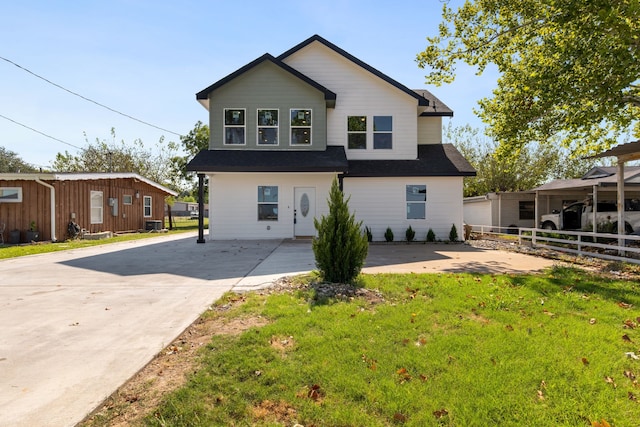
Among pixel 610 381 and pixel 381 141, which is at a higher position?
pixel 381 141

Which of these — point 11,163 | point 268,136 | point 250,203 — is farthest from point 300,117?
point 11,163

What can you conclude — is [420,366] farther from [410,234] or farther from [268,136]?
[268,136]

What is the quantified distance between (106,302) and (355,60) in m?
13.9

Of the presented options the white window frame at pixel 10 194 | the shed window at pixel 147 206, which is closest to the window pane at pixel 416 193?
the white window frame at pixel 10 194

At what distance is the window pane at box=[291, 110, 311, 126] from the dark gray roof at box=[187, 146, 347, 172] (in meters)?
1.27

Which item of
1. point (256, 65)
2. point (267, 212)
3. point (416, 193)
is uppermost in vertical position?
point (256, 65)

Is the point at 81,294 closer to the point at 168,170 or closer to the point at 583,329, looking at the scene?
the point at 583,329

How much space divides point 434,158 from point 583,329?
1271 cm

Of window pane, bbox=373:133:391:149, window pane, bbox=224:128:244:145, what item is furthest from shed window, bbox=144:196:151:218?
window pane, bbox=373:133:391:149

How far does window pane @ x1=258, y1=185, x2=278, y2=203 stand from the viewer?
15414mm

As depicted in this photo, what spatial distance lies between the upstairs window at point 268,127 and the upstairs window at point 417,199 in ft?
20.4

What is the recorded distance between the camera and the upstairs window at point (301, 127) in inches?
607

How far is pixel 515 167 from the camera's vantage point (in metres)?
28.7

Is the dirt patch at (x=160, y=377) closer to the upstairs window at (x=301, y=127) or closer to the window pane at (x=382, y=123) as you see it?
the upstairs window at (x=301, y=127)
